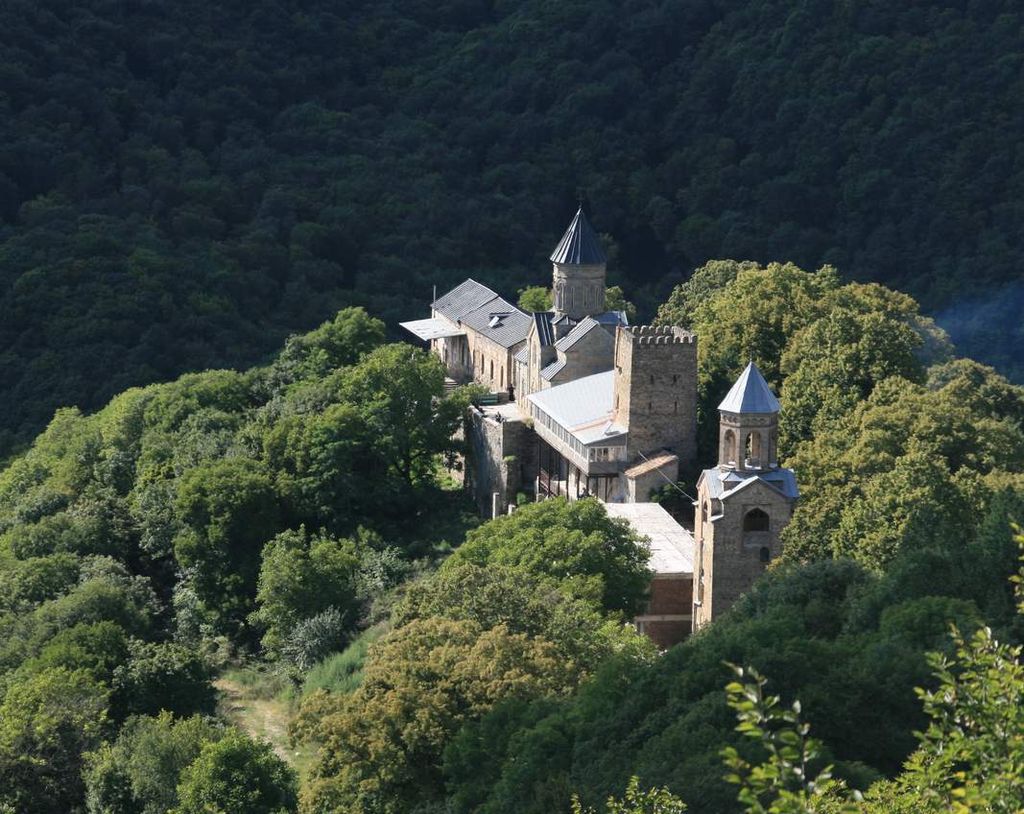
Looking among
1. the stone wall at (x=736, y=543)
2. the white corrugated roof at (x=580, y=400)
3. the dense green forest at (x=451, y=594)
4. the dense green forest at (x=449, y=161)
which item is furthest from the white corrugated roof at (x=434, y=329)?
the stone wall at (x=736, y=543)

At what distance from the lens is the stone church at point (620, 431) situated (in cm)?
4669

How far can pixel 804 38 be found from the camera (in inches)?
4149

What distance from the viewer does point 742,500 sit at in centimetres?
4647

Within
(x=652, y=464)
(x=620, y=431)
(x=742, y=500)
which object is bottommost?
(x=742, y=500)

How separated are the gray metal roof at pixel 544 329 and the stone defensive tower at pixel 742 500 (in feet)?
50.3

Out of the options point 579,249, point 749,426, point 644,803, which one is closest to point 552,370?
point 579,249

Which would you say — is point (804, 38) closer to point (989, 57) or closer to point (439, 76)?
point (989, 57)

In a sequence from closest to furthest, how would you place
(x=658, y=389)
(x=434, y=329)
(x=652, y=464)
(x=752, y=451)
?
1. (x=752, y=451)
2. (x=652, y=464)
3. (x=658, y=389)
4. (x=434, y=329)

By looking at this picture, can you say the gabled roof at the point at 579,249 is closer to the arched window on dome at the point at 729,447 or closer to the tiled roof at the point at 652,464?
the tiled roof at the point at 652,464

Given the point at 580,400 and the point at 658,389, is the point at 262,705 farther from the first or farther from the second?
the point at 658,389

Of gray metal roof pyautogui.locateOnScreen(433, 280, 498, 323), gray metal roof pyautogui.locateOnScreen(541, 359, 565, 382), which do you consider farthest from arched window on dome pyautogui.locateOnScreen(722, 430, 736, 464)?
gray metal roof pyautogui.locateOnScreen(433, 280, 498, 323)

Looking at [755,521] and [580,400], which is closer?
[755,521]

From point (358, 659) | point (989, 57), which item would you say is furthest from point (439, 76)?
point (358, 659)

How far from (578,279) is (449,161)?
4385cm
